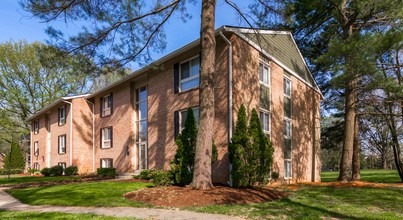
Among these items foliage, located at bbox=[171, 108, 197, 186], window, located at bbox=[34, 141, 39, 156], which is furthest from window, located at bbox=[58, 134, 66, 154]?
foliage, located at bbox=[171, 108, 197, 186]

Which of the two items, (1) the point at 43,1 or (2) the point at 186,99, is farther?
(2) the point at 186,99

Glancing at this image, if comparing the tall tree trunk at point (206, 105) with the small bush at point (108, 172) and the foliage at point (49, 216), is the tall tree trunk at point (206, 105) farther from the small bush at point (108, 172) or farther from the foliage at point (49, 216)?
the small bush at point (108, 172)

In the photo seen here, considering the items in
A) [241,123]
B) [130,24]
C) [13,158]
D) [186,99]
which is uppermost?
[130,24]

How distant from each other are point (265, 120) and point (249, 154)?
11.8 feet

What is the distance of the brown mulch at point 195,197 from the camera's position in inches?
372

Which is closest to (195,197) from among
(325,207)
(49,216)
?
(325,207)

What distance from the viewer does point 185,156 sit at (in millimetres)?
13062

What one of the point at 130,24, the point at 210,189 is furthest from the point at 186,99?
the point at 210,189

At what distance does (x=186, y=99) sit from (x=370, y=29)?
10671 millimetres

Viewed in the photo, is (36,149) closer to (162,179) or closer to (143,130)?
(143,130)

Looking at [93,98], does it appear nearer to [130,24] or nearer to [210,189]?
[130,24]

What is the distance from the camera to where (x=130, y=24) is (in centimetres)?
1362

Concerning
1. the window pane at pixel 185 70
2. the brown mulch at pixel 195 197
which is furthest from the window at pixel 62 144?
the brown mulch at pixel 195 197

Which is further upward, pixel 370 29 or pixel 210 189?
pixel 370 29
